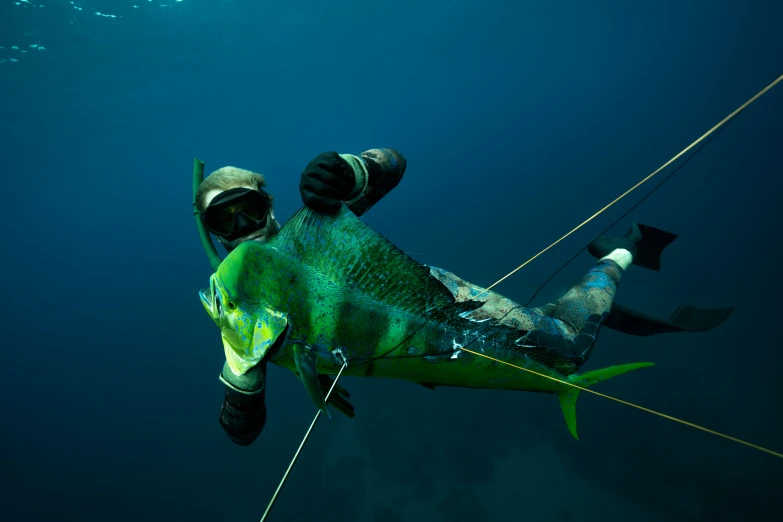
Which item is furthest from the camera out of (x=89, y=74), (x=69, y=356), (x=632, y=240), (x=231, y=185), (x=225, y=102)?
(x=225, y=102)

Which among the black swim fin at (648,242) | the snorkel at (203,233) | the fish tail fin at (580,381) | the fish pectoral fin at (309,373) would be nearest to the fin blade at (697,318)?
the black swim fin at (648,242)

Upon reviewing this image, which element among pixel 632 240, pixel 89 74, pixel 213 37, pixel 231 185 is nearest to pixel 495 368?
pixel 231 185

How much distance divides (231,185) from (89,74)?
25.7m

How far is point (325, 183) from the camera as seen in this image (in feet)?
4.09

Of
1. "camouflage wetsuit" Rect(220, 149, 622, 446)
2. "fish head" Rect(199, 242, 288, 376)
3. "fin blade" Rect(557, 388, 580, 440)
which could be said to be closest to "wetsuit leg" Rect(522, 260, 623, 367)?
"camouflage wetsuit" Rect(220, 149, 622, 446)

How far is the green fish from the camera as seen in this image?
3.99ft

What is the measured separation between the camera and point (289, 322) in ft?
4.09

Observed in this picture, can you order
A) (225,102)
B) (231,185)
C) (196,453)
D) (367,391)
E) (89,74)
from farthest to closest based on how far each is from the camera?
1. (225,102)
2. (89,74)
3. (196,453)
4. (367,391)
5. (231,185)

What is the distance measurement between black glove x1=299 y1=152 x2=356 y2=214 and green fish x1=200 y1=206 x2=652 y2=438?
54 millimetres

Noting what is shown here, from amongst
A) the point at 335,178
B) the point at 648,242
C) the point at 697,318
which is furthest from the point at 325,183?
the point at 697,318

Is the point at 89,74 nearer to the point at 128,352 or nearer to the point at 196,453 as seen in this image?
the point at 128,352

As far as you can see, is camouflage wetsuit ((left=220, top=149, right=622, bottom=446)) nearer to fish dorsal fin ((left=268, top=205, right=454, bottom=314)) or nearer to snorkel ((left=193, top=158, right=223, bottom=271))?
fish dorsal fin ((left=268, top=205, right=454, bottom=314))

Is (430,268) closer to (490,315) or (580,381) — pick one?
(490,315)

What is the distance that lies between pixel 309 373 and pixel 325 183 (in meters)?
0.67
